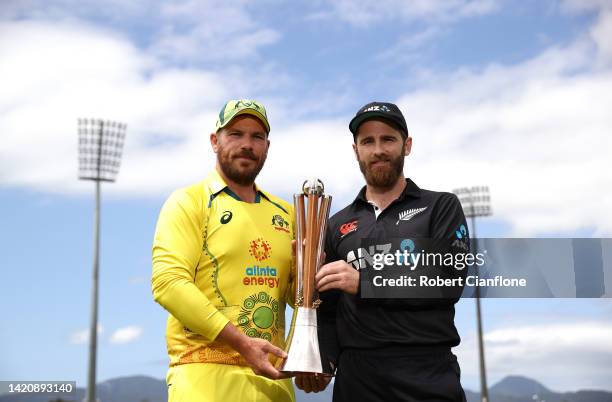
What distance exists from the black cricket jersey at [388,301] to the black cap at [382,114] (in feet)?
1.32

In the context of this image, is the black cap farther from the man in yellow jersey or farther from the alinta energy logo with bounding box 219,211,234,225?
the alinta energy logo with bounding box 219,211,234,225

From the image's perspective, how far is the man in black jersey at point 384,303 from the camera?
4.18m

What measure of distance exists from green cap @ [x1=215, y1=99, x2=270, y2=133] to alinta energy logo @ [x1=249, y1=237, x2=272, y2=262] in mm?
718

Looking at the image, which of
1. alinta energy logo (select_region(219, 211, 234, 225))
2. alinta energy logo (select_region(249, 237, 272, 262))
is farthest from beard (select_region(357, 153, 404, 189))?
alinta energy logo (select_region(219, 211, 234, 225))

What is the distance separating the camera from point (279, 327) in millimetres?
4238

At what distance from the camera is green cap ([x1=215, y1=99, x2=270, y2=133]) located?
4250mm

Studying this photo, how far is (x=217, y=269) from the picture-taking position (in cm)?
410

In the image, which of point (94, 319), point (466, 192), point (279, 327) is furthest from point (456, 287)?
point (466, 192)

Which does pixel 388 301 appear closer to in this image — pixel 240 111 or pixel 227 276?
pixel 227 276

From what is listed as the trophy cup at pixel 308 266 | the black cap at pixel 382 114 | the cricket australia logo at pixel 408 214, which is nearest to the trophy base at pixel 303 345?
the trophy cup at pixel 308 266

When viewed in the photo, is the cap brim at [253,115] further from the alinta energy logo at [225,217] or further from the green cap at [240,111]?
the alinta energy logo at [225,217]

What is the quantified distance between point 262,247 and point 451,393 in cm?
139

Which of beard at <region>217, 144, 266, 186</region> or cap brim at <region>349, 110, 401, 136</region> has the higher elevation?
cap brim at <region>349, 110, 401, 136</region>

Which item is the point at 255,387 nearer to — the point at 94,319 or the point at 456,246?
the point at 456,246
